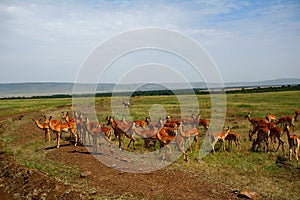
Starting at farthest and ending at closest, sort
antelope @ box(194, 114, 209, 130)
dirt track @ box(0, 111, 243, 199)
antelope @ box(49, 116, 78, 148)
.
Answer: antelope @ box(194, 114, 209, 130) → antelope @ box(49, 116, 78, 148) → dirt track @ box(0, 111, 243, 199)

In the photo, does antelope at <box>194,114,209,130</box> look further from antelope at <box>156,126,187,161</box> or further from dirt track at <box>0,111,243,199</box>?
dirt track at <box>0,111,243,199</box>

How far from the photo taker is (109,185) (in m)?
11.0

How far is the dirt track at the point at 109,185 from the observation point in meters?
10.1

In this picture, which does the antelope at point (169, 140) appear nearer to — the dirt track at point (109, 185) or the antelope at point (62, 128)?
the dirt track at point (109, 185)

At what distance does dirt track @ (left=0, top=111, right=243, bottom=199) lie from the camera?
33.3ft

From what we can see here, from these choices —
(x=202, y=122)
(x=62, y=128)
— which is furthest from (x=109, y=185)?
(x=202, y=122)

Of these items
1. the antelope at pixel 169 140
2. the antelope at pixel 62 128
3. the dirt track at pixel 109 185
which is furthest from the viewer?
the antelope at pixel 62 128

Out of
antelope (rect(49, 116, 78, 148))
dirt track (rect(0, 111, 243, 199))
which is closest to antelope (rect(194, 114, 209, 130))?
dirt track (rect(0, 111, 243, 199))

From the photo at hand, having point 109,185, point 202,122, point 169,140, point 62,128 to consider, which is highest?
point 62,128

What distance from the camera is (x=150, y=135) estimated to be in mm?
15453

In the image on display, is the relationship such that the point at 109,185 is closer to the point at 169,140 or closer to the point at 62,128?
the point at 169,140

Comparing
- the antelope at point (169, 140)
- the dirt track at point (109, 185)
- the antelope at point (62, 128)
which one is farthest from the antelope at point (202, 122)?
the antelope at point (62, 128)

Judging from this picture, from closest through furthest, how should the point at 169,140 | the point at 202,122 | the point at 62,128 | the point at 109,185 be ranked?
1. the point at 109,185
2. the point at 169,140
3. the point at 62,128
4. the point at 202,122

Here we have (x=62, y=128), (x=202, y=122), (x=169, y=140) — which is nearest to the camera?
(x=169, y=140)
